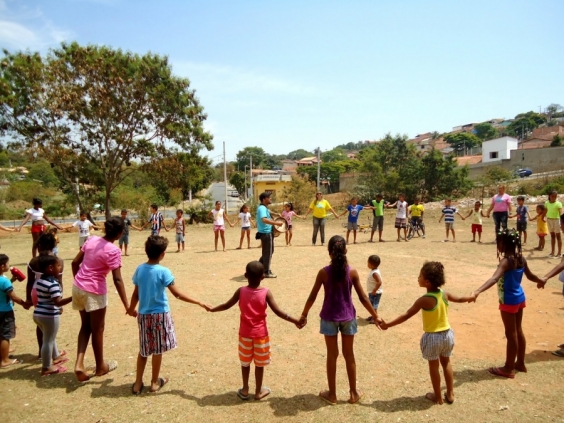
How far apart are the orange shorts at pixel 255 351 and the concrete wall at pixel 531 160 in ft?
148

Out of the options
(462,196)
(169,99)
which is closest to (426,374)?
(169,99)

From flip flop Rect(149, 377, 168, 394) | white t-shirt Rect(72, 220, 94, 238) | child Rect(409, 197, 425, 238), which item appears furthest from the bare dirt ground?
child Rect(409, 197, 425, 238)

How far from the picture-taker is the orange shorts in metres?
4.11

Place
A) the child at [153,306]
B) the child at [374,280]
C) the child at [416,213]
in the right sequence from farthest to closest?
the child at [416,213] → the child at [374,280] → the child at [153,306]

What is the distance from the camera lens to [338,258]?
12.9 feet

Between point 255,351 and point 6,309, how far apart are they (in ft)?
10.7

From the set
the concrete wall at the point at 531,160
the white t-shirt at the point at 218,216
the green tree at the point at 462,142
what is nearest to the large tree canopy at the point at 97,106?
the white t-shirt at the point at 218,216

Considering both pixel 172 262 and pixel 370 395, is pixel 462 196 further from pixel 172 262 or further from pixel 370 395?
pixel 370 395

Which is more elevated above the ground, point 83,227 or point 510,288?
point 83,227

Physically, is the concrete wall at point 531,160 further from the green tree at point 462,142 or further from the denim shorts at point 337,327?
the green tree at point 462,142

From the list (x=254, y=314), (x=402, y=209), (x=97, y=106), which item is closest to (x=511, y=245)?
(x=254, y=314)

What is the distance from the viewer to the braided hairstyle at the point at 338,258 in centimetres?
395

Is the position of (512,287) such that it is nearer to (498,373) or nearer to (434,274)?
(498,373)

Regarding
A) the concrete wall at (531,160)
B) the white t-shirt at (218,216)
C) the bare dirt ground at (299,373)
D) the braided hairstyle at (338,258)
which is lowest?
the bare dirt ground at (299,373)
